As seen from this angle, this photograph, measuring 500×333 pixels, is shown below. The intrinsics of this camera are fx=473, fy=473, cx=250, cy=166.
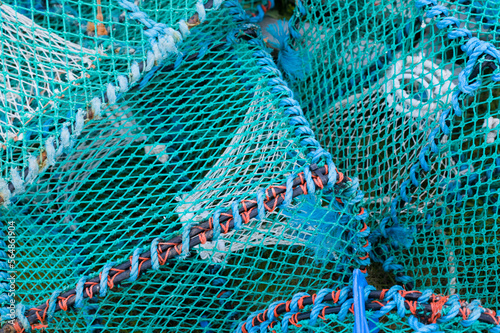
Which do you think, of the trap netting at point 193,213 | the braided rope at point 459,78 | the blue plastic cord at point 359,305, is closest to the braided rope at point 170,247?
the trap netting at point 193,213

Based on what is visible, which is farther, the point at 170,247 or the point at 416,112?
the point at 416,112

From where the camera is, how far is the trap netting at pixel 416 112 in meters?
1.48

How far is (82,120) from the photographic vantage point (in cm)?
144

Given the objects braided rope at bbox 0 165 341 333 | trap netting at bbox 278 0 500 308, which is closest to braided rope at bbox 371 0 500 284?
trap netting at bbox 278 0 500 308

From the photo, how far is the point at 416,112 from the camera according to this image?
1.86 meters

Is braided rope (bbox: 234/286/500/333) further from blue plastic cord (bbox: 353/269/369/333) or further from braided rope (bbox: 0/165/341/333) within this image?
braided rope (bbox: 0/165/341/333)

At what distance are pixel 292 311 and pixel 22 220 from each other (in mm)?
915

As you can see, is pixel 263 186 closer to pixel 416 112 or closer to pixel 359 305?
pixel 359 305

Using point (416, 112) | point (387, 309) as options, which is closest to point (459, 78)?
point (416, 112)

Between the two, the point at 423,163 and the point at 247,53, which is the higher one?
the point at 247,53

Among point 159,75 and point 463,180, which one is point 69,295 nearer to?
point 159,75

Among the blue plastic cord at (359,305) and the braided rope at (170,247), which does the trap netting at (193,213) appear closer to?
the braided rope at (170,247)

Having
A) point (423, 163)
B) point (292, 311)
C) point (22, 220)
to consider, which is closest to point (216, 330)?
point (292, 311)

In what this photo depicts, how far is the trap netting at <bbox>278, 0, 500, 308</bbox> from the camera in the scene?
4.85ft
